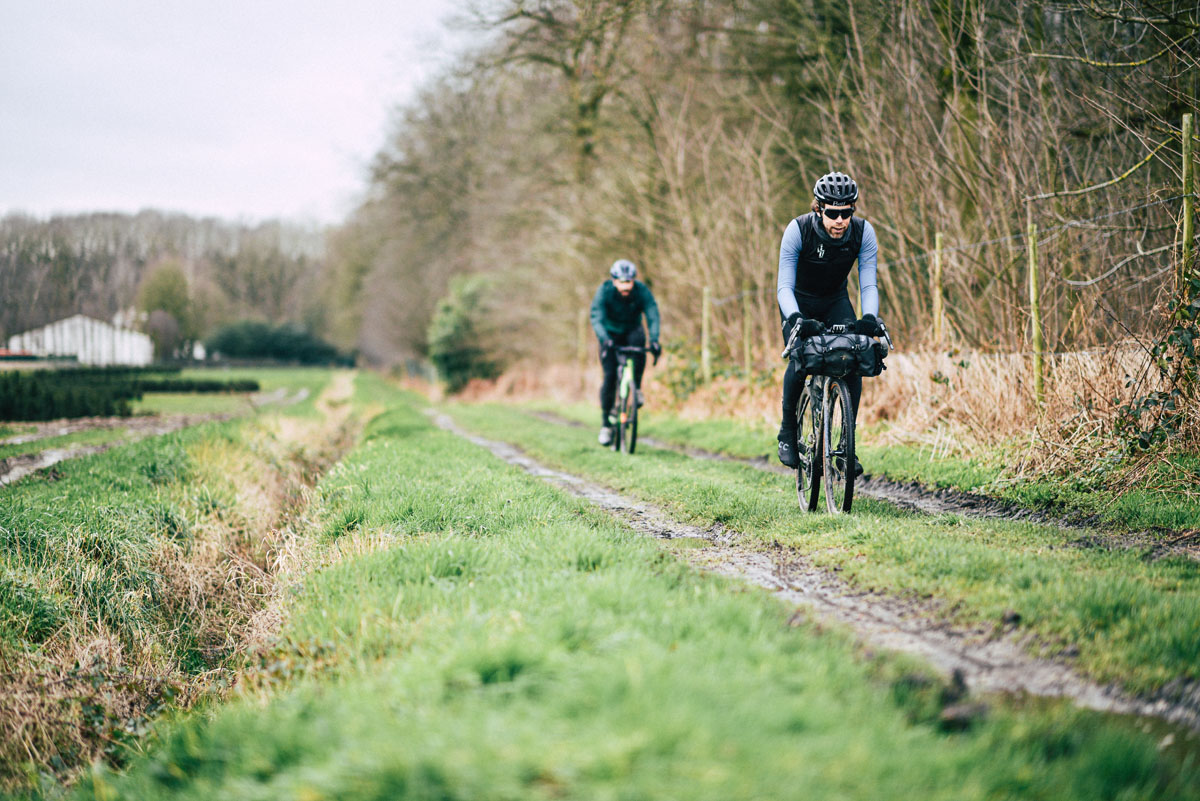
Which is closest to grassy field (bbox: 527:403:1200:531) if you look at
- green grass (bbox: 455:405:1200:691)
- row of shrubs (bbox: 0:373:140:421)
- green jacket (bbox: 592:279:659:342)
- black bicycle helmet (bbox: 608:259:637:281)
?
green grass (bbox: 455:405:1200:691)

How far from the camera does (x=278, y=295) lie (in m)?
69.9

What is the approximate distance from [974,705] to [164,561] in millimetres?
6199

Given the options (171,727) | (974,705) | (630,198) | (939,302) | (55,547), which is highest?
(630,198)

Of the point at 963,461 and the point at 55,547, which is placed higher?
the point at 963,461

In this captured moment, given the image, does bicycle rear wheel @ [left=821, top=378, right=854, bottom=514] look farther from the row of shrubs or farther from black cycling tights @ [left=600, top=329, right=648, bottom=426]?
the row of shrubs

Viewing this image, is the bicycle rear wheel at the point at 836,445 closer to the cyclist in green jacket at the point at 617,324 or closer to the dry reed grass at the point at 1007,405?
the dry reed grass at the point at 1007,405

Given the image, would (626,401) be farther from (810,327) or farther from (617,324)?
(810,327)

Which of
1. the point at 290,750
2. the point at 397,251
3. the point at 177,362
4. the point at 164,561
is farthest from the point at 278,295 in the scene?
the point at 290,750

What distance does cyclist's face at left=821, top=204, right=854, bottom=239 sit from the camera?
513cm

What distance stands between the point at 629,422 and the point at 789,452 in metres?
3.60

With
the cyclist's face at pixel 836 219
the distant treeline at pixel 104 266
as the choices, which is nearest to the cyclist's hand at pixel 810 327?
the cyclist's face at pixel 836 219

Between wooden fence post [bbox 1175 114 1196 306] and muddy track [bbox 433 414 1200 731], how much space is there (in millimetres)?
3443

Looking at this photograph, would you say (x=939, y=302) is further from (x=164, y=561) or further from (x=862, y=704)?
(x=164, y=561)

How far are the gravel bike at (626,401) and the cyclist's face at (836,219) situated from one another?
13.2ft
